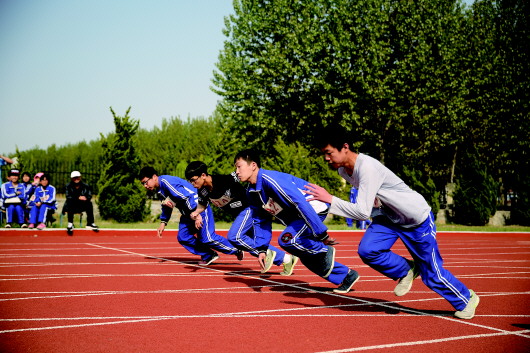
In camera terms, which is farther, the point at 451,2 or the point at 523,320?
A: the point at 451,2

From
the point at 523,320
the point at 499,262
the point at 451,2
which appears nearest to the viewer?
the point at 523,320

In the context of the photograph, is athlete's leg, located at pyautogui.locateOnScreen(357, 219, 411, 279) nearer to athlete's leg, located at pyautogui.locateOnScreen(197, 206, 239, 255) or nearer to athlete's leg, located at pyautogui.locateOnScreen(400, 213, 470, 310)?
athlete's leg, located at pyautogui.locateOnScreen(400, 213, 470, 310)

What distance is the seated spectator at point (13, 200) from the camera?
17.0 meters

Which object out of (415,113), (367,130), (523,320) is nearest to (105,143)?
(367,130)

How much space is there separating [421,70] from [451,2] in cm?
579

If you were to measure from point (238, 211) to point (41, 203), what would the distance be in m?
10.6

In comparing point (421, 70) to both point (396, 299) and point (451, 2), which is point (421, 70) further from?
point (396, 299)

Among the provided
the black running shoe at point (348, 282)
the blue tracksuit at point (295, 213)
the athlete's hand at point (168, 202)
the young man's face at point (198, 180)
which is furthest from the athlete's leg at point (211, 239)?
the black running shoe at point (348, 282)

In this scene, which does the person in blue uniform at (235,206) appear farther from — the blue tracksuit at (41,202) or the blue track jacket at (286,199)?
the blue tracksuit at (41,202)

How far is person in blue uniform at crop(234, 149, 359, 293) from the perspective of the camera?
615 cm

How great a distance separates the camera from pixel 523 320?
5.42 meters

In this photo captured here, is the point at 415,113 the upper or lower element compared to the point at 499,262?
upper

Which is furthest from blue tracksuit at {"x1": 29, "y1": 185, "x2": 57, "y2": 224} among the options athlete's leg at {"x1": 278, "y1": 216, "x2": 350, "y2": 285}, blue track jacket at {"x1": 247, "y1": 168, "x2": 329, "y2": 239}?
athlete's leg at {"x1": 278, "y1": 216, "x2": 350, "y2": 285}

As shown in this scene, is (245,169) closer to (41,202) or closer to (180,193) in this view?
(180,193)
